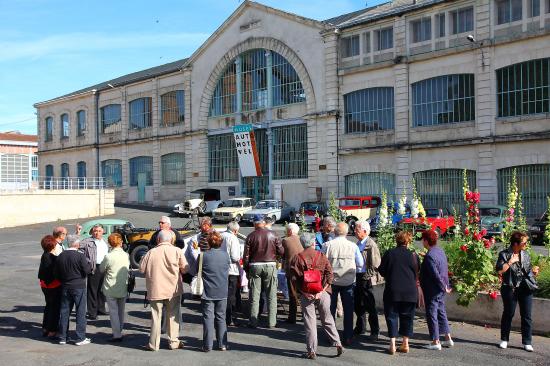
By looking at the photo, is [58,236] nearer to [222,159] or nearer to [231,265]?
[231,265]

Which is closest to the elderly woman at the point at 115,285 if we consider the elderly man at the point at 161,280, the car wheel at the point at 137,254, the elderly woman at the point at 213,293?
the elderly man at the point at 161,280

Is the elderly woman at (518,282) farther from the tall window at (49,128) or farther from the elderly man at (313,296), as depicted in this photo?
the tall window at (49,128)

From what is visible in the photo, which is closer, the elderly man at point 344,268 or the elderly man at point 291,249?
the elderly man at point 344,268

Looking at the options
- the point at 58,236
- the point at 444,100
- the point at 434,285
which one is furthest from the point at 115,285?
the point at 444,100

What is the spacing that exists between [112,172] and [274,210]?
23.9 m

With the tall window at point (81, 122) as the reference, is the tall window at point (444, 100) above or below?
below

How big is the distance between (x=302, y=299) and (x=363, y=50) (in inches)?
1234

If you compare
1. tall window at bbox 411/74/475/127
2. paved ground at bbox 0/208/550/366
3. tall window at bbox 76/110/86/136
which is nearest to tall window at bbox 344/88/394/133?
tall window at bbox 411/74/475/127

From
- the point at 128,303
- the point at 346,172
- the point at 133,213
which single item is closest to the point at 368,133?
the point at 346,172

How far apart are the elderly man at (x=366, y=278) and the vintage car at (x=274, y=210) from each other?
26.5 meters

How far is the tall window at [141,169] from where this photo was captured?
53.2m

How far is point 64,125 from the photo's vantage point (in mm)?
62406

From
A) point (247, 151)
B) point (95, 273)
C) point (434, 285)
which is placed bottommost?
point (95, 273)

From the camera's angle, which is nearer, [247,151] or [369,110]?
[369,110]
